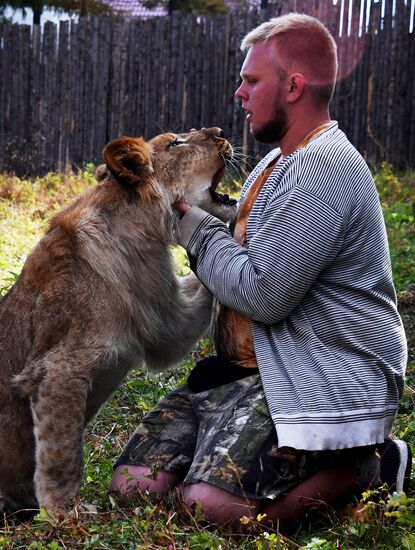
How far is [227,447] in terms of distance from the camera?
3.15 m

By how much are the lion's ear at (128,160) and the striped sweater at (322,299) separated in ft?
2.00

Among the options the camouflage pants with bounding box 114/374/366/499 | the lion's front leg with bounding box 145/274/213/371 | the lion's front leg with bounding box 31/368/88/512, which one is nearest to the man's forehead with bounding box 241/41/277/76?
the lion's front leg with bounding box 145/274/213/371

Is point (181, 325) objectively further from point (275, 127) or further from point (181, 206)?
point (275, 127)

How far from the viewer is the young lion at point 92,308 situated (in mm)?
3396

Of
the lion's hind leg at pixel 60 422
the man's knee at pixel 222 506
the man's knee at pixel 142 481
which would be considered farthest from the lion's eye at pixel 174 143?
the man's knee at pixel 222 506

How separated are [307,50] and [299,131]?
11.6 inches

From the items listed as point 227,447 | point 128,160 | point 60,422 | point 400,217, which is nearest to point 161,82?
point 400,217

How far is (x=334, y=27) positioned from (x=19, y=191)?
4336mm

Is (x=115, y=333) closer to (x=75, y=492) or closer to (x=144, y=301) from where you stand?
(x=144, y=301)

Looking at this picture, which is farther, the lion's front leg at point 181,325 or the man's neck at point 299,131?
the lion's front leg at point 181,325

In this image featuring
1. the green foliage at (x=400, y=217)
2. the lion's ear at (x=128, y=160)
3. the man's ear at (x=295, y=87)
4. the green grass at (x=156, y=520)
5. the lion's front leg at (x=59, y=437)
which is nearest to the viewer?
the green grass at (x=156, y=520)

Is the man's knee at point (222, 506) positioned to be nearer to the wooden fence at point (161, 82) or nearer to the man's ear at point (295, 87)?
the man's ear at point (295, 87)

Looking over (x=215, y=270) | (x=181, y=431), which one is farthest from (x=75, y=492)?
(x=215, y=270)

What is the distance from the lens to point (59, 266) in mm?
3572
